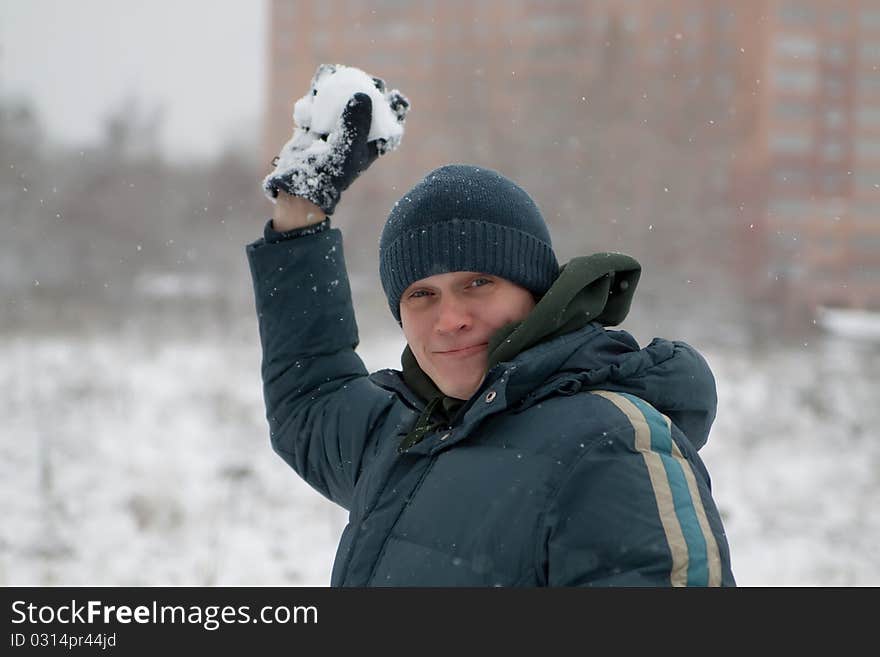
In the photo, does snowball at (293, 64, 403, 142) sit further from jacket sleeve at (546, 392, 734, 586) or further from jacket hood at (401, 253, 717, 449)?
jacket sleeve at (546, 392, 734, 586)

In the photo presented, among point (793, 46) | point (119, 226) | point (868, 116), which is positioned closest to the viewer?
point (119, 226)

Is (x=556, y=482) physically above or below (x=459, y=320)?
below

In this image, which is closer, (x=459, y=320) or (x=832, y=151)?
(x=459, y=320)

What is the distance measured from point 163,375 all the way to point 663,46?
15.9 metres

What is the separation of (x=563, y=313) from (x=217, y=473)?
6.69m

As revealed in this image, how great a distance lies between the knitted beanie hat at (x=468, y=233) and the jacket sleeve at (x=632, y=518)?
0.43m

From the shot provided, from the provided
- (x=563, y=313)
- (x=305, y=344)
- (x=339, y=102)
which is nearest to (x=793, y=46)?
(x=339, y=102)

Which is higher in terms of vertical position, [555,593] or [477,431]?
[477,431]

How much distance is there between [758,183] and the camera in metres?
18.7

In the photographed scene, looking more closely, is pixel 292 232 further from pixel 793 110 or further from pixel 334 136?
pixel 793 110

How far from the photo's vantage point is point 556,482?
1235 millimetres

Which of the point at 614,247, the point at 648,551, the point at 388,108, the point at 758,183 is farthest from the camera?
the point at 758,183

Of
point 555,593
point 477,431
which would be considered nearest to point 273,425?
point 477,431

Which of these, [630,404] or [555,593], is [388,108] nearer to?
[630,404]
